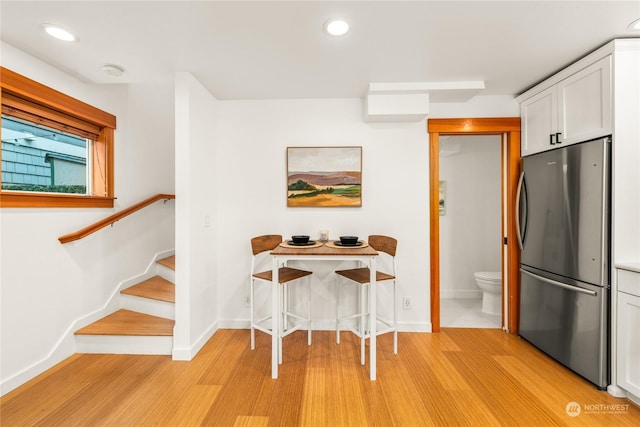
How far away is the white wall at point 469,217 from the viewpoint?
3.94m

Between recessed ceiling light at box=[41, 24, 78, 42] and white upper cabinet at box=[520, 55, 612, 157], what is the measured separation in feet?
12.1

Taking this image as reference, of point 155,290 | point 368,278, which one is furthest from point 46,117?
point 368,278

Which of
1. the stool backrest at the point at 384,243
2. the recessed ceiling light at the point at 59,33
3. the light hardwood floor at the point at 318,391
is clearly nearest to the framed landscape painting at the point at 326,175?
the stool backrest at the point at 384,243

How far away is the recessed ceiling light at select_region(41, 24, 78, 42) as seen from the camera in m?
1.76

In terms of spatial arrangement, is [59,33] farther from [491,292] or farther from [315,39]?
[491,292]

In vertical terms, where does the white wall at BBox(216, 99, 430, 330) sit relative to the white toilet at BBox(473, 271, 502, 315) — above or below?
above

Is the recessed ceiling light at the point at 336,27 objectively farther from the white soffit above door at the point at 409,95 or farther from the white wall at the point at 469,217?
the white wall at the point at 469,217

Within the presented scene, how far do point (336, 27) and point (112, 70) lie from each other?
6.26 ft

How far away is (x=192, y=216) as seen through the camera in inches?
95.4

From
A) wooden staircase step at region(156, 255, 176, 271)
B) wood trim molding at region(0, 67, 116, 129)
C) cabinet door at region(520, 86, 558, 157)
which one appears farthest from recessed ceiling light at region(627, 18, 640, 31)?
wooden staircase step at region(156, 255, 176, 271)

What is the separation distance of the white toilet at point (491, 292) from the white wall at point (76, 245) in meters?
4.10

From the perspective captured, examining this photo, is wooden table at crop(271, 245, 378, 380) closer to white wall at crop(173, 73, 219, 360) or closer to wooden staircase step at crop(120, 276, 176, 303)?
white wall at crop(173, 73, 219, 360)

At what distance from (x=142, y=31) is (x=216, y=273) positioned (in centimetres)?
215

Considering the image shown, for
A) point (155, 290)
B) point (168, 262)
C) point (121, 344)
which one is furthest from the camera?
point (168, 262)
